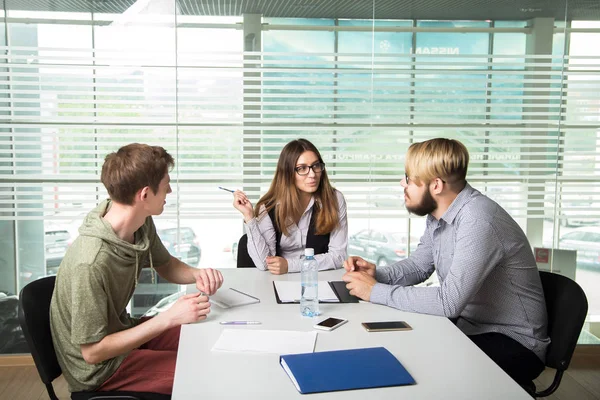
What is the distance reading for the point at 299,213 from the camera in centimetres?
322

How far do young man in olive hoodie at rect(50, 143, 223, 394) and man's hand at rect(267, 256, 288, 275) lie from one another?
779 millimetres

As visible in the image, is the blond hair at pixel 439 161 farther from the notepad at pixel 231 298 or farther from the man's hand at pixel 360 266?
the notepad at pixel 231 298

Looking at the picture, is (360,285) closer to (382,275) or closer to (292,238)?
(382,275)

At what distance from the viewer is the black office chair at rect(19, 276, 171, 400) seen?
6.02 ft

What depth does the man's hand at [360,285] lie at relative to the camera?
2.26m

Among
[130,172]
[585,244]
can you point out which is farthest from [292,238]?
[585,244]

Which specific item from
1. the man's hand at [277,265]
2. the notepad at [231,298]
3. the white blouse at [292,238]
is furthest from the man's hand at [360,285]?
the white blouse at [292,238]

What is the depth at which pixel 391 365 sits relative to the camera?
1581 mm

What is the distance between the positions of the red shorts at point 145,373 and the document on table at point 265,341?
0.94ft


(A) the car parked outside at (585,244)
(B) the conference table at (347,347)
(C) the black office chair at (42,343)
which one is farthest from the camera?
(A) the car parked outside at (585,244)

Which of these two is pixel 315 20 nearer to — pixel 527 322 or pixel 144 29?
pixel 144 29

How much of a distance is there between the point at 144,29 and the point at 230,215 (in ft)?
4.47

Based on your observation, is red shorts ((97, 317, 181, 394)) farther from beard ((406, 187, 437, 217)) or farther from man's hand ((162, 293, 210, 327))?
beard ((406, 187, 437, 217))

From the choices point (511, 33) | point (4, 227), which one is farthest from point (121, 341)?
point (511, 33)
